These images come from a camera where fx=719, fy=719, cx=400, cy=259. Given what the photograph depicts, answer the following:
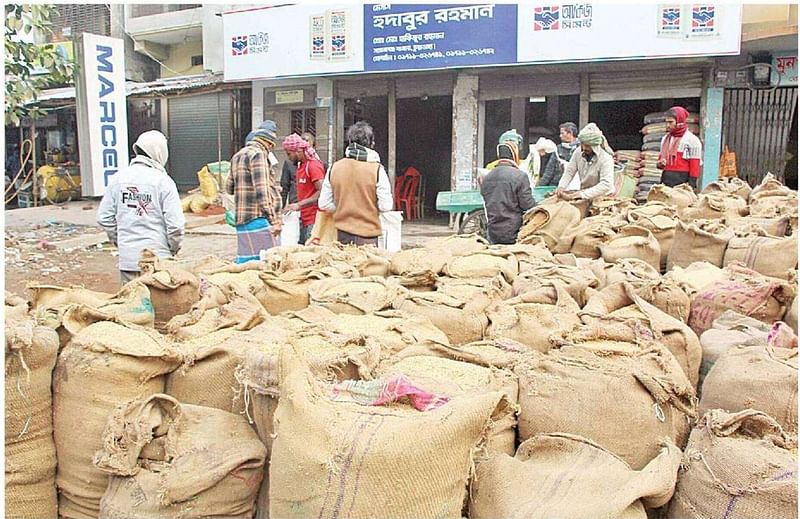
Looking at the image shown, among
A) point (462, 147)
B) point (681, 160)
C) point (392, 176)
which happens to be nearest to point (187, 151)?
point (392, 176)

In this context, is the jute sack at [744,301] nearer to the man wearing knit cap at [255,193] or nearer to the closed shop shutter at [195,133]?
the man wearing knit cap at [255,193]

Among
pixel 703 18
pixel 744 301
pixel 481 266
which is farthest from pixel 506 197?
pixel 703 18

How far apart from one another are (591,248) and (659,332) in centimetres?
202

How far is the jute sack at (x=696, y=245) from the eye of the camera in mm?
3893

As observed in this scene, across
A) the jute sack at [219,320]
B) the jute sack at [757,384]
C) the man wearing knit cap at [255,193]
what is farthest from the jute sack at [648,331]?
the man wearing knit cap at [255,193]

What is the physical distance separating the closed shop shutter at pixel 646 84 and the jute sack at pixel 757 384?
379 inches

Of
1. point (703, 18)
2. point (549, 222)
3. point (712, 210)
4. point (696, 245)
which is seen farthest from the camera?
point (703, 18)

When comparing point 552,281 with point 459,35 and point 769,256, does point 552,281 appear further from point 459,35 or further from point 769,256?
point 459,35

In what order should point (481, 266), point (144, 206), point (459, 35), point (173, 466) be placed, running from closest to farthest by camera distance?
point (173, 466)
point (481, 266)
point (144, 206)
point (459, 35)

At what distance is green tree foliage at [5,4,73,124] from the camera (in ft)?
21.0

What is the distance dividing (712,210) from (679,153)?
7.00ft

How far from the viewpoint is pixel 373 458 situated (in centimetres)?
155

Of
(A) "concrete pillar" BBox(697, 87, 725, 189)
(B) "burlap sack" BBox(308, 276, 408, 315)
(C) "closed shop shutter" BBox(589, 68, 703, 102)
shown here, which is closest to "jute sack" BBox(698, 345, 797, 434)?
(B) "burlap sack" BBox(308, 276, 408, 315)

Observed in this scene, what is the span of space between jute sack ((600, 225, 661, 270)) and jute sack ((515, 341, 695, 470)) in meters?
2.02
